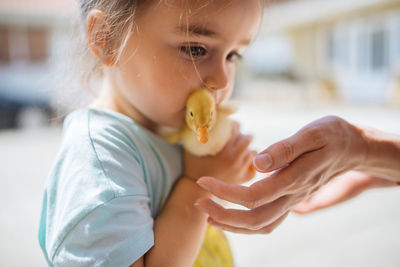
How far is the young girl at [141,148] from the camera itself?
34cm

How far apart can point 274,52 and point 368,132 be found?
971 cm

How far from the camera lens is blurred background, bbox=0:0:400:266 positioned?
0.91 m

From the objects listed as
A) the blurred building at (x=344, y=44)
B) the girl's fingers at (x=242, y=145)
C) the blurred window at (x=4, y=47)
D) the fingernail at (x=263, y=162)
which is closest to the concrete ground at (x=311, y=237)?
the girl's fingers at (x=242, y=145)

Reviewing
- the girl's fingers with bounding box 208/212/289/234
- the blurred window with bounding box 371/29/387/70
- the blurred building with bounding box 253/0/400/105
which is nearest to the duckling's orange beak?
the girl's fingers with bounding box 208/212/289/234

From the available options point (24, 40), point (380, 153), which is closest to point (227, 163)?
point (380, 153)

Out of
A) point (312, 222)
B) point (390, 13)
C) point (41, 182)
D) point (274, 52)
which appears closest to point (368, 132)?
point (312, 222)

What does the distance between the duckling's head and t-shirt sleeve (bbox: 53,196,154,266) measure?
123 millimetres

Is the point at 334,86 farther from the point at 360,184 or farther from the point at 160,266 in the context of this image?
the point at 160,266

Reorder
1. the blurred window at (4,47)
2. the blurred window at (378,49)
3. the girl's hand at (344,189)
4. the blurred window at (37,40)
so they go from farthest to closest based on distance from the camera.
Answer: the blurred window at (37,40)
the blurred window at (4,47)
the blurred window at (378,49)
the girl's hand at (344,189)

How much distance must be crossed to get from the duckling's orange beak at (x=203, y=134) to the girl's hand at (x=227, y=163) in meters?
0.09

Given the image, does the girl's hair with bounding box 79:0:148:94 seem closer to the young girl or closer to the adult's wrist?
the young girl

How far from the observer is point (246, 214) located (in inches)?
16.3

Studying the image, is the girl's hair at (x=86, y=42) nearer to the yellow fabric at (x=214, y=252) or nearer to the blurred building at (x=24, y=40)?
the yellow fabric at (x=214, y=252)

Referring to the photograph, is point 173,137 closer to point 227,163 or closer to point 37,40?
point 227,163
